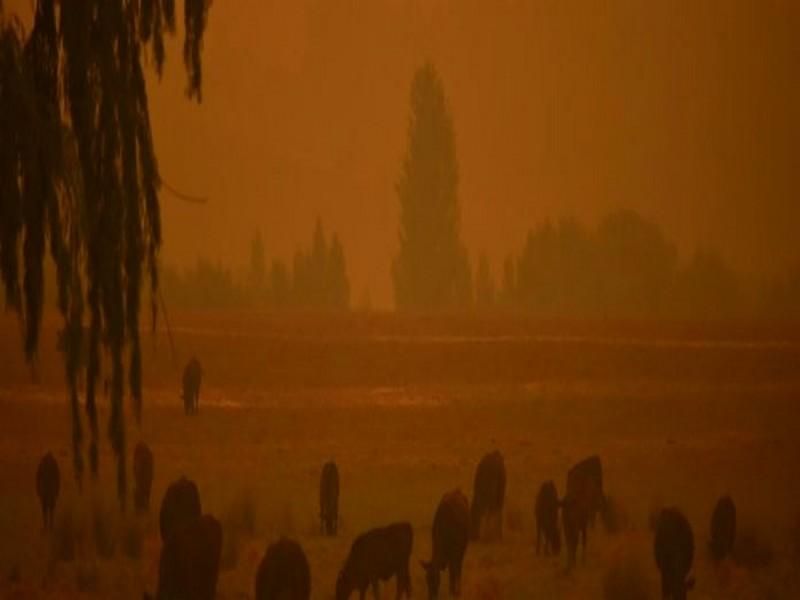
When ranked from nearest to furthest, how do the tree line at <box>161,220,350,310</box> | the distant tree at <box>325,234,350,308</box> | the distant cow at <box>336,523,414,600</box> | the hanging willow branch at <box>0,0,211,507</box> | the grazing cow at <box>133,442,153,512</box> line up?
the hanging willow branch at <box>0,0,211,507</box> < the distant cow at <box>336,523,414,600</box> < the grazing cow at <box>133,442,153,512</box> < the tree line at <box>161,220,350,310</box> < the distant tree at <box>325,234,350,308</box>

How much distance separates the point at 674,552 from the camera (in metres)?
4.29

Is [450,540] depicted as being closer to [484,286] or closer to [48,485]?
[484,286]

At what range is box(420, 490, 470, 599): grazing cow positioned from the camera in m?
4.15

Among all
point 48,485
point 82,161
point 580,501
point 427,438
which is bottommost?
point 580,501

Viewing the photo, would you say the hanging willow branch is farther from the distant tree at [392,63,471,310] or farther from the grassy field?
the distant tree at [392,63,471,310]

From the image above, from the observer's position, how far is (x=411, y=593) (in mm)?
4117

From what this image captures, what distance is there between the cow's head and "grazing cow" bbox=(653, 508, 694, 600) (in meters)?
0.88

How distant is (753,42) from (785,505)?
6.45ft

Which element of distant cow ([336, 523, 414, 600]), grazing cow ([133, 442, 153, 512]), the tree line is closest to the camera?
distant cow ([336, 523, 414, 600])

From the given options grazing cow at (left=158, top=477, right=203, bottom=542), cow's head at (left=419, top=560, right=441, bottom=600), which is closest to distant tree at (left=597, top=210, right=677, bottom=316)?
cow's head at (left=419, top=560, right=441, bottom=600)

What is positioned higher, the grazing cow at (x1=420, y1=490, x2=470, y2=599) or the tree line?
the tree line

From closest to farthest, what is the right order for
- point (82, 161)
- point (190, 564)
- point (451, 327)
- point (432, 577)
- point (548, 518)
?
point (82, 161)
point (190, 564)
point (432, 577)
point (548, 518)
point (451, 327)

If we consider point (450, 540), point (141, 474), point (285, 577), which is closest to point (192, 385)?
point (141, 474)

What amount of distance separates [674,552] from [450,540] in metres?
0.89
